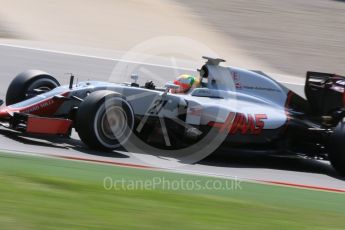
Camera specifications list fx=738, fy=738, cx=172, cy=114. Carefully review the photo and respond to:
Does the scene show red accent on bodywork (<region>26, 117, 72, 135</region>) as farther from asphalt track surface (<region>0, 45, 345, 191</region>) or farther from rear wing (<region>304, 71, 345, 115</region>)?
rear wing (<region>304, 71, 345, 115</region>)

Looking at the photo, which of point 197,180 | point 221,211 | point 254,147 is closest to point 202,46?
point 254,147

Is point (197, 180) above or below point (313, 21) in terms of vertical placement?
below

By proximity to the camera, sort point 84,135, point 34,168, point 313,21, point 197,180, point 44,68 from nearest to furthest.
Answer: point 34,168, point 197,180, point 84,135, point 44,68, point 313,21

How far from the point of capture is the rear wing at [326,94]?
992cm

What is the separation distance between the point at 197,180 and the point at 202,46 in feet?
39.8

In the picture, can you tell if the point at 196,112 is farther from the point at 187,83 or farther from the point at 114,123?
the point at 114,123

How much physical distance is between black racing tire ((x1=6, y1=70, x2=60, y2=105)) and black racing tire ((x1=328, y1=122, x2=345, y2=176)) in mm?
3717

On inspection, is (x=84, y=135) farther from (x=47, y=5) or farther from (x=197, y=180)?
(x=47, y=5)

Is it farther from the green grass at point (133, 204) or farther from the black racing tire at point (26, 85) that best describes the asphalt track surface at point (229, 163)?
the green grass at point (133, 204)

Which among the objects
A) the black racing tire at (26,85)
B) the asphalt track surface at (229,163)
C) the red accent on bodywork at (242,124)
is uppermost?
the black racing tire at (26,85)

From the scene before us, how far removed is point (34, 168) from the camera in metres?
6.59

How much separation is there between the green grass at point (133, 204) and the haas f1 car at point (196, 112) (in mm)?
1515

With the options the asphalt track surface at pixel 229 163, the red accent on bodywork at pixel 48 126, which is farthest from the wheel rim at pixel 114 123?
the red accent on bodywork at pixel 48 126

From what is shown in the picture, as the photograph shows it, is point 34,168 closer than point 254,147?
Yes
